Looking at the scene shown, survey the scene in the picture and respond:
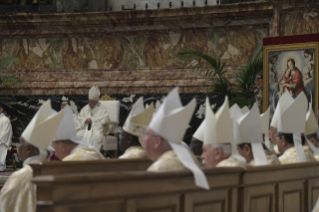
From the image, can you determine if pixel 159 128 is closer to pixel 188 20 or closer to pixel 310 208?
pixel 310 208

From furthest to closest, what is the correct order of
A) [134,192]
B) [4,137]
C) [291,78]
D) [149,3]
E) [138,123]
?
[149,3] < [4,137] < [291,78] < [138,123] < [134,192]

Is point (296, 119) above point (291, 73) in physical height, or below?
below

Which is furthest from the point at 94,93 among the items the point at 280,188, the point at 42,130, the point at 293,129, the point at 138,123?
the point at 280,188

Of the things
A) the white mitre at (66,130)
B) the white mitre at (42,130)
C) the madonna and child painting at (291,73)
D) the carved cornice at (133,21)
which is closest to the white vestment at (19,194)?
the white mitre at (42,130)

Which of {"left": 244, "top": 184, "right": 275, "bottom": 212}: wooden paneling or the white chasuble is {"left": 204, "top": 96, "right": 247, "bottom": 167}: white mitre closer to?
{"left": 244, "top": 184, "right": 275, "bottom": 212}: wooden paneling

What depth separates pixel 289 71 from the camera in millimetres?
10062

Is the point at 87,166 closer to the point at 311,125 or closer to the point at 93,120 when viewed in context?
the point at 311,125

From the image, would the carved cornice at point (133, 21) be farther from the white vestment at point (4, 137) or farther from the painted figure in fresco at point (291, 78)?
the white vestment at point (4, 137)

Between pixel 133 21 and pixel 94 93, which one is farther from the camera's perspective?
pixel 133 21

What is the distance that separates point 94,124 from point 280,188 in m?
7.24

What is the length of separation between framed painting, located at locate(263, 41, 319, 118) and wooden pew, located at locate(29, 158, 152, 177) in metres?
5.46

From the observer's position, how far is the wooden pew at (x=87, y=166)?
13.9 ft

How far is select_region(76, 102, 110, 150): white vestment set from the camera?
11.2 meters

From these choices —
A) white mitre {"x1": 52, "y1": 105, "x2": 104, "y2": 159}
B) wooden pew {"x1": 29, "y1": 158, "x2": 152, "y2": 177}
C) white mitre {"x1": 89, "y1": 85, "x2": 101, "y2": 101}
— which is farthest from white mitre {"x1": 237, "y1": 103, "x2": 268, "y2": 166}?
white mitre {"x1": 89, "y1": 85, "x2": 101, "y2": 101}
